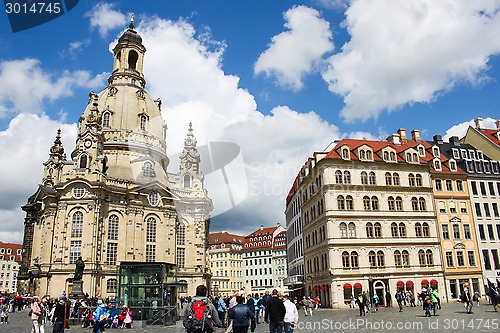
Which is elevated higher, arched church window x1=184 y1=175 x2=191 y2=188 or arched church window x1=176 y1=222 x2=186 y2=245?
arched church window x1=184 y1=175 x2=191 y2=188

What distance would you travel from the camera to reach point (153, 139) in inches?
2864

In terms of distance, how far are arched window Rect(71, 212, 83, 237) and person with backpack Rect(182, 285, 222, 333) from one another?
167 feet

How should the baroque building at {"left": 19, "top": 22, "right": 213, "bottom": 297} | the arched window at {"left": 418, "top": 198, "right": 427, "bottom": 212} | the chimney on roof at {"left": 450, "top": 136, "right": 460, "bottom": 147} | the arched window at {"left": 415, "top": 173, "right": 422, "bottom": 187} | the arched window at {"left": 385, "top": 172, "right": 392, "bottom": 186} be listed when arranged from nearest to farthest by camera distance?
1. the arched window at {"left": 385, "top": 172, "right": 392, "bottom": 186}
2. the arched window at {"left": 418, "top": 198, "right": 427, "bottom": 212}
3. the arched window at {"left": 415, "top": 173, "right": 422, "bottom": 187}
4. the baroque building at {"left": 19, "top": 22, "right": 213, "bottom": 297}
5. the chimney on roof at {"left": 450, "top": 136, "right": 460, "bottom": 147}

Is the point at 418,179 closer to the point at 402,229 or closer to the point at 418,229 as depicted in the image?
the point at 418,229

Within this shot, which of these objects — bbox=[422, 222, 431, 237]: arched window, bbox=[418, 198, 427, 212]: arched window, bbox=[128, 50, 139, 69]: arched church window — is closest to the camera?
bbox=[422, 222, 431, 237]: arched window

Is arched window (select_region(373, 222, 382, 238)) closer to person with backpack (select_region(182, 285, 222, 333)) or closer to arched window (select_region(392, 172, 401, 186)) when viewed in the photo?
arched window (select_region(392, 172, 401, 186))

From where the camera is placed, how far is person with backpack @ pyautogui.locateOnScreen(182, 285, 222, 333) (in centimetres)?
1001

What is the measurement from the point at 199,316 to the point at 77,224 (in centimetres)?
5150

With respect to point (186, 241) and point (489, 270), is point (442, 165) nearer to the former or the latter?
point (489, 270)

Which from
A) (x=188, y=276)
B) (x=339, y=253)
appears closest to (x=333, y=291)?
(x=339, y=253)

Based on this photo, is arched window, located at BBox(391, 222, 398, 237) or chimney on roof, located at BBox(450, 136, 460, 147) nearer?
arched window, located at BBox(391, 222, 398, 237)

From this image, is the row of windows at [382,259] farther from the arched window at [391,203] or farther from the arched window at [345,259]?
the arched window at [391,203]

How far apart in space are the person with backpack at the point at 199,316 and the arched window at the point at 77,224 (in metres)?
50.9

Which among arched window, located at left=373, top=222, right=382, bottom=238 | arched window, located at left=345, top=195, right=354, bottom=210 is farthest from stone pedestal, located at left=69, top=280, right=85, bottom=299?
arched window, located at left=373, top=222, right=382, bottom=238
